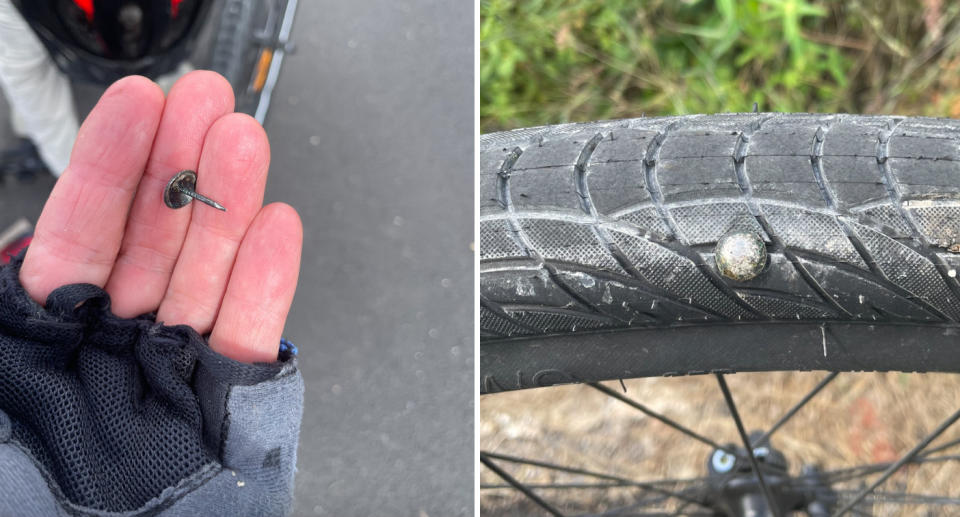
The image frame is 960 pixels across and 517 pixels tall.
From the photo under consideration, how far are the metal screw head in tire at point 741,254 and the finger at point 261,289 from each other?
58 centimetres

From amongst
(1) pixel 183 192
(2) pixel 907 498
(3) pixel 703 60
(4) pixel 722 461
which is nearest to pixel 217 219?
(1) pixel 183 192

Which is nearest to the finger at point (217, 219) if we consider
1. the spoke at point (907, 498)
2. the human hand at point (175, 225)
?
the human hand at point (175, 225)

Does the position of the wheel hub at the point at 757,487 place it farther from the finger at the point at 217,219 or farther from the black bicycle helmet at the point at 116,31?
the black bicycle helmet at the point at 116,31

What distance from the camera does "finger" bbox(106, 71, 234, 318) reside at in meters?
1.17

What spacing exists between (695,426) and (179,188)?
1090mm

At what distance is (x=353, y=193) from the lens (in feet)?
6.00

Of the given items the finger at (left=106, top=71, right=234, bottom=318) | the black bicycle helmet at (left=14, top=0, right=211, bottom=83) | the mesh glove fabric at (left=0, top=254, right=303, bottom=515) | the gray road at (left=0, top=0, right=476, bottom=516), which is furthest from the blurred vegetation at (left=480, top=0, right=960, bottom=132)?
the mesh glove fabric at (left=0, top=254, right=303, bottom=515)

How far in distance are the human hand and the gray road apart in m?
0.59

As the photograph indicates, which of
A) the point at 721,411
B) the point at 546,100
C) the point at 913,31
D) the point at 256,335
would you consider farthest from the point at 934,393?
the point at 256,335

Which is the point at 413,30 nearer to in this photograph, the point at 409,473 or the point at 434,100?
the point at 434,100

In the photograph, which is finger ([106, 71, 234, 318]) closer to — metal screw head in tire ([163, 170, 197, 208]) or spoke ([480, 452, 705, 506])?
metal screw head in tire ([163, 170, 197, 208])

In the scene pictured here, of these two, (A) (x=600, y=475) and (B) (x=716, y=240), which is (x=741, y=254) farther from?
(A) (x=600, y=475)

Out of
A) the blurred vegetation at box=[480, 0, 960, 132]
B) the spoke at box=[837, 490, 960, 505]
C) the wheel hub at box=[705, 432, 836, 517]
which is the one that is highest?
the blurred vegetation at box=[480, 0, 960, 132]

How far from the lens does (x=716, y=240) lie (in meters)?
0.90
